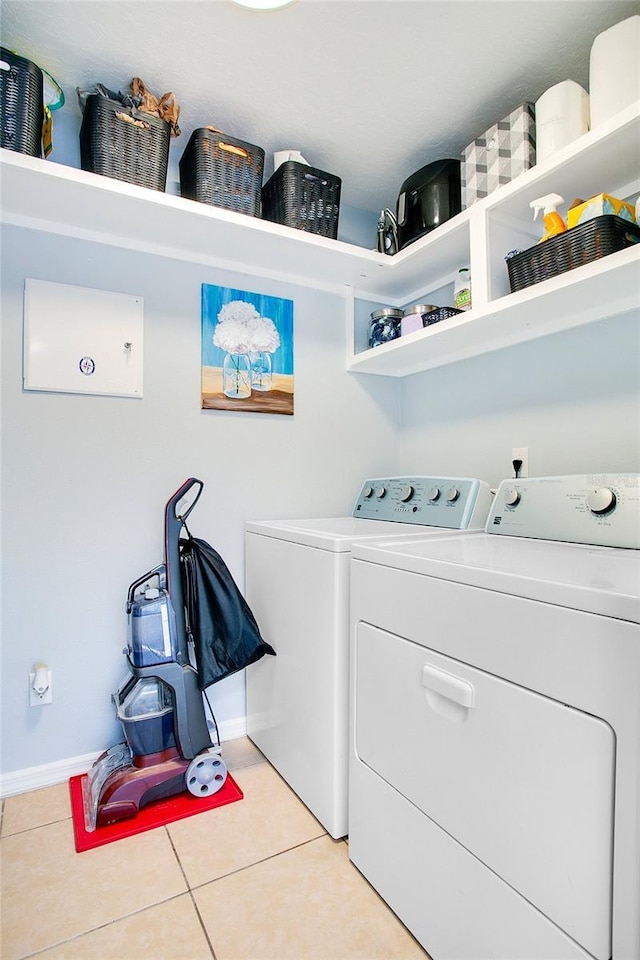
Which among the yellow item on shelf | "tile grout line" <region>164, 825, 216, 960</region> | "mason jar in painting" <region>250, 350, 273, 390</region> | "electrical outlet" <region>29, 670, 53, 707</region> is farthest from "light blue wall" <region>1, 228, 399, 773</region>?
the yellow item on shelf

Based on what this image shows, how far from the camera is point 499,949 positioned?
0.88 meters

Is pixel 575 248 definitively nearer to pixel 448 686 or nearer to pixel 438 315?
pixel 438 315

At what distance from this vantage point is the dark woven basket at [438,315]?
185 cm

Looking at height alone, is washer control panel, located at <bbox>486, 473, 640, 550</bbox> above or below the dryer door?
above

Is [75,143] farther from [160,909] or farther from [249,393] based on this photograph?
[160,909]

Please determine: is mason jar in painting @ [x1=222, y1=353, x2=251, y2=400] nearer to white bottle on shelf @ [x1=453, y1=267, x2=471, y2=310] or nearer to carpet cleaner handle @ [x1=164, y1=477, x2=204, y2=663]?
carpet cleaner handle @ [x1=164, y1=477, x2=204, y2=663]

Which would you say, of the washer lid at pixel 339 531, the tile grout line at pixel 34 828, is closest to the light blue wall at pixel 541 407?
the washer lid at pixel 339 531

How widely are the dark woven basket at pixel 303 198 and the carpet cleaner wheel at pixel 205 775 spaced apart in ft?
6.09

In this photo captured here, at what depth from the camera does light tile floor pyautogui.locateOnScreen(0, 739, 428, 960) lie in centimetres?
108

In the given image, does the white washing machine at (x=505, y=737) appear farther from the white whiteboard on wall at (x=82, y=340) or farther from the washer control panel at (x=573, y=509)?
the white whiteboard on wall at (x=82, y=340)

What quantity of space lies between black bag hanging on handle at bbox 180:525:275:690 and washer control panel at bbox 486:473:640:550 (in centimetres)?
86

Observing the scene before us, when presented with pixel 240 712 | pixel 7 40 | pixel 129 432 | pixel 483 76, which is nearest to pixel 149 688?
pixel 240 712

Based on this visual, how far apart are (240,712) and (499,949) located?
1283 mm

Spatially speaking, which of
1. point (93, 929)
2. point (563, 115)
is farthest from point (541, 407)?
point (93, 929)
